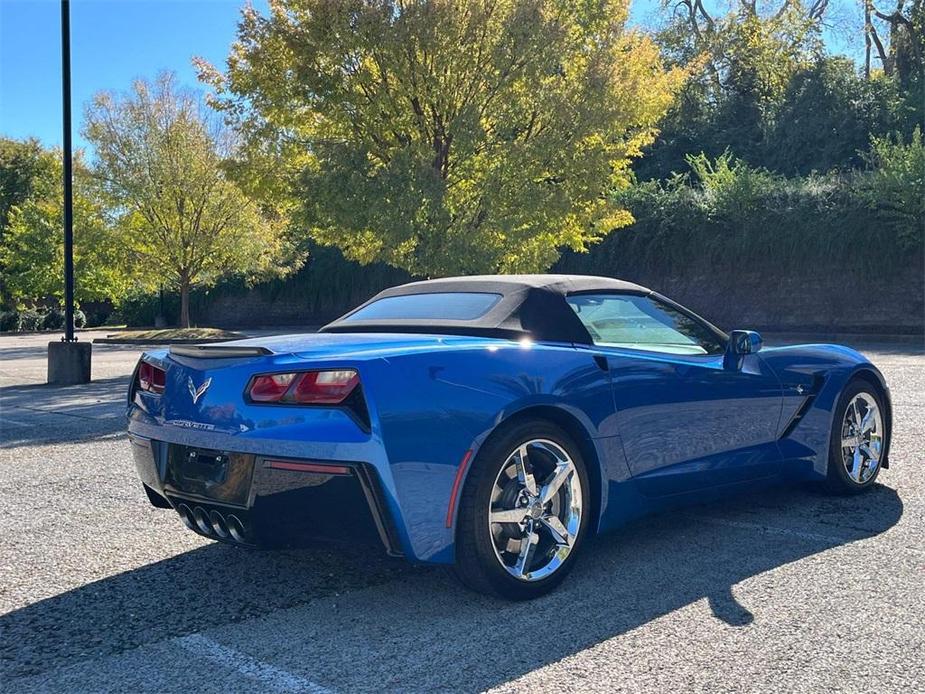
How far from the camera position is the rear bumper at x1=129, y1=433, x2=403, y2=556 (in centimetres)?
314

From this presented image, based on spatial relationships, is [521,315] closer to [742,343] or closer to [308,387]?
[308,387]

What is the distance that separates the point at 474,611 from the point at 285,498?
0.85 m

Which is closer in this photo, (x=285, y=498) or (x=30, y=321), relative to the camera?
(x=285, y=498)

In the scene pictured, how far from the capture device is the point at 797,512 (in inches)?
191

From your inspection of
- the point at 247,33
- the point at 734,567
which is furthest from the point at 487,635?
the point at 247,33

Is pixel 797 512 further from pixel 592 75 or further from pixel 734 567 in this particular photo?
pixel 592 75

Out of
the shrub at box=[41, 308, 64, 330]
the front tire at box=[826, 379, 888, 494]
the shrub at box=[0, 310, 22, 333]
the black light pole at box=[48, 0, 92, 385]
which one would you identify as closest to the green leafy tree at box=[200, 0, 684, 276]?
the black light pole at box=[48, 0, 92, 385]

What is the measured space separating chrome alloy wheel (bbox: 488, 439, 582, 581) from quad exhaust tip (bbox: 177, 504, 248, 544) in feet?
3.15

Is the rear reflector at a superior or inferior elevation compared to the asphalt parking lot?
superior

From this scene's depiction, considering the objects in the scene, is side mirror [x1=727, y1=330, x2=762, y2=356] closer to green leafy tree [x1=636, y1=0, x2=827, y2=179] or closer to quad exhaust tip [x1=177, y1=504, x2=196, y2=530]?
quad exhaust tip [x1=177, y1=504, x2=196, y2=530]

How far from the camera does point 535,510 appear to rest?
3551 mm

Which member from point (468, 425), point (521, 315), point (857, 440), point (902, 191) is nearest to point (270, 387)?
point (468, 425)

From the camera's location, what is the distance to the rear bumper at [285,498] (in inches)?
124

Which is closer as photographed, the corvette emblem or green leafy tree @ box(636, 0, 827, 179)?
the corvette emblem
